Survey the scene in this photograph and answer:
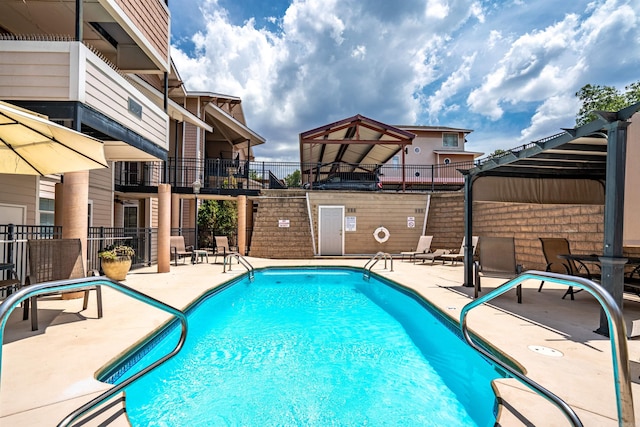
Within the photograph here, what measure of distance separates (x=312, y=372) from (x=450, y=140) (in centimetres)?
2504

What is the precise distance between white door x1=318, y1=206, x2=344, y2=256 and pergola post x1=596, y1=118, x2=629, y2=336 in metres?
10.8

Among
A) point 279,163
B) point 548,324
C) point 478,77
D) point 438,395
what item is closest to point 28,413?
point 438,395

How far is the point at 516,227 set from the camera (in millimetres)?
9875

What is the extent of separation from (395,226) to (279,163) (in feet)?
22.0

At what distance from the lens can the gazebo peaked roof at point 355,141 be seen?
46.3 ft

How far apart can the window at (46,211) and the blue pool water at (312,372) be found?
4.82 m

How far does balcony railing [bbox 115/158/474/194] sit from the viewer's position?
1263 centimetres

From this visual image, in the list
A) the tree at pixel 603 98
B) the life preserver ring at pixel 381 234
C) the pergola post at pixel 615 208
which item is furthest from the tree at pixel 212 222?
the tree at pixel 603 98

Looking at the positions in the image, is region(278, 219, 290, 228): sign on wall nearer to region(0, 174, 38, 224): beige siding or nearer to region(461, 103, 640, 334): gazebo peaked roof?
region(0, 174, 38, 224): beige siding

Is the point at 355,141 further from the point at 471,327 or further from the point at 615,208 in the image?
the point at 471,327

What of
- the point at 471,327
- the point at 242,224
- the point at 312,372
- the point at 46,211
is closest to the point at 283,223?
the point at 242,224

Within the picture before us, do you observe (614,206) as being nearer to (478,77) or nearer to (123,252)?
(123,252)

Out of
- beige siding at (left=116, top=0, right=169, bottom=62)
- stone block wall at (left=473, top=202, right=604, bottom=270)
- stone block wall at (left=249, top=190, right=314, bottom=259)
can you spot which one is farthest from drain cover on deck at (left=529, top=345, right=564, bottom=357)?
stone block wall at (left=249, top=190, right=314, bottom=259)

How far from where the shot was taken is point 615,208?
367 centimetres
